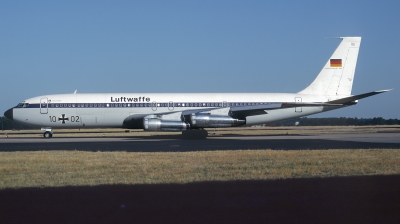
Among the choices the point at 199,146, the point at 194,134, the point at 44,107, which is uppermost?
the point at 44,107

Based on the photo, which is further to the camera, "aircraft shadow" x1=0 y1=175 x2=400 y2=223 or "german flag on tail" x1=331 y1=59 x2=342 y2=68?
"german flag on tail" x1=331 y1=59 x2=342 y2=68

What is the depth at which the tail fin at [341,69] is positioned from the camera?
115 ft

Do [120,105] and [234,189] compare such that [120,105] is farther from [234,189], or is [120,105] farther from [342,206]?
[342,206]

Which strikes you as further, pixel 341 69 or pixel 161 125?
pixel 341 69

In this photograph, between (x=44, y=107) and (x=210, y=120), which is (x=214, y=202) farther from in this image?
(x=44, y=107)

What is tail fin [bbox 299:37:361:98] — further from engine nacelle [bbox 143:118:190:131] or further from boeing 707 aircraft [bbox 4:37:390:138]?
engine nacelle [bbox 143:118:190:131]

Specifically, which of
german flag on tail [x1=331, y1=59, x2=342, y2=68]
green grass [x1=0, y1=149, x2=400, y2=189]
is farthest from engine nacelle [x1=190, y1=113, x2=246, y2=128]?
green grass [x1=0, y1=149, x2=400, y2=189]

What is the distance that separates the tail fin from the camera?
3494 centimetres

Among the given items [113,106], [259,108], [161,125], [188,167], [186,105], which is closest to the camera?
[188,167]

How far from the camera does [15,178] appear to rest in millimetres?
11914

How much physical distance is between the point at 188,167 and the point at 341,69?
2436 centimetres

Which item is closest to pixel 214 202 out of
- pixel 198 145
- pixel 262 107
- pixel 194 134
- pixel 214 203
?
pixel 214 203

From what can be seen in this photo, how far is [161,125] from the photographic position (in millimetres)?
29844

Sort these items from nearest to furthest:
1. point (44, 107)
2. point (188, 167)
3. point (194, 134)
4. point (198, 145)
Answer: point (188, 167) → point (198, 145) → point (194, 134) → point (44, 107)
